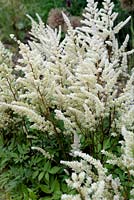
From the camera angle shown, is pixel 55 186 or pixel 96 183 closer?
pixel 96 183

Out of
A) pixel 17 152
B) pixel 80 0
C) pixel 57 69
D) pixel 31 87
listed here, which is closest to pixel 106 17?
pixel 57 69

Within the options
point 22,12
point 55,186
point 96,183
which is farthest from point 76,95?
point 22,12

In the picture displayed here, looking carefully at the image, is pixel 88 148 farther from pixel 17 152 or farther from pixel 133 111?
pixel 133 111

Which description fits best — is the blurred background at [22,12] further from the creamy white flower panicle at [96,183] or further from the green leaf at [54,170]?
the creamy white flower panicle at [96,183]

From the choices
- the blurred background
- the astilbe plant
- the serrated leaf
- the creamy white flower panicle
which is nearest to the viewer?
the creamy white flower panicle

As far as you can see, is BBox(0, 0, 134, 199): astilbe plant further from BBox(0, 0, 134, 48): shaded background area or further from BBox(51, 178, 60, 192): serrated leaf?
BBox(0, 0, 134, 48): shaded background area

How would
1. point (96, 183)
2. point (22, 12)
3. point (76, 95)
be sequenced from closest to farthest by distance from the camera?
point (96, 183) → point (76, 95) → point (22, 12)

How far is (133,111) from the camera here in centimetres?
309

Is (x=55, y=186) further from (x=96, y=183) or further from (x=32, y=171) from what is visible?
(x=96, y=183)

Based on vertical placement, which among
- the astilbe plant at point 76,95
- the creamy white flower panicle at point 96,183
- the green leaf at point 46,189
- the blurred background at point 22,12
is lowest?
the green leaf at point 46,189

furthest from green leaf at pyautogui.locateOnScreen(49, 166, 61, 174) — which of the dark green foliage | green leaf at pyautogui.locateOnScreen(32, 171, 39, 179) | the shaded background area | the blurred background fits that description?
the shaded background area

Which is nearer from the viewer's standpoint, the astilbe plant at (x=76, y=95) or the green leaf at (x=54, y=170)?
the astilbe plant at (x=76, y=95)

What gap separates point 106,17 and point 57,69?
619mm

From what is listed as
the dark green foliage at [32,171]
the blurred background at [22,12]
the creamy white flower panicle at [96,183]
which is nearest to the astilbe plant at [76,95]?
the creamy white flower panicle at [96,183]
